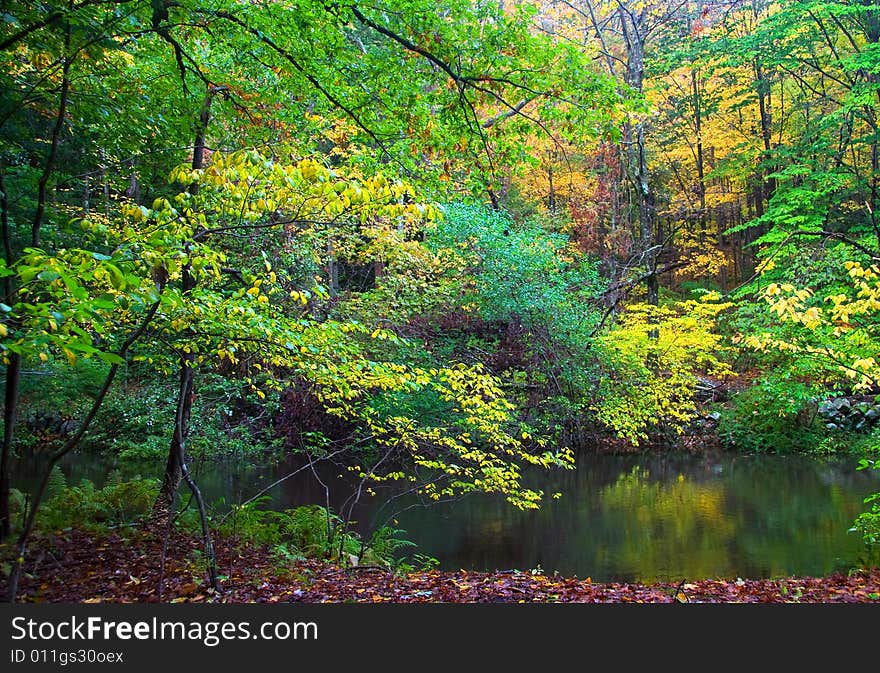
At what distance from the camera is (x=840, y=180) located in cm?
1582

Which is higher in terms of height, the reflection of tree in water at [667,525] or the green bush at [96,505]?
the green bush at [96,505]

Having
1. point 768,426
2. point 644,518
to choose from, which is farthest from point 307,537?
point 768,426

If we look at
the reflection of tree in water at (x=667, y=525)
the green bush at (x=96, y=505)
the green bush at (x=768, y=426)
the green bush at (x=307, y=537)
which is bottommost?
the reflection of tree in water at (x=667, y=525)

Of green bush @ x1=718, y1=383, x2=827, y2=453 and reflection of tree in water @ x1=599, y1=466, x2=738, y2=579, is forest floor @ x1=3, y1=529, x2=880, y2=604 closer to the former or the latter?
reflection of tree in water @ x1=599, y1=466, x2=738, y2=579

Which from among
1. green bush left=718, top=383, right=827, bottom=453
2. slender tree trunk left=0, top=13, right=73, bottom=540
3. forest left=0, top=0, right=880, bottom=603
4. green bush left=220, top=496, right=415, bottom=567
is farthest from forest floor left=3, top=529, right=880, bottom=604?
green bush left=718, top=383, right=827, bottom=453

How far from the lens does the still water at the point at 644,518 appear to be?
736cm

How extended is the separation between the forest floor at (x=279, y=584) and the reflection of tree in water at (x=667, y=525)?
1622mm

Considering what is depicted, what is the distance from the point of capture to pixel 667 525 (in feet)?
29.6

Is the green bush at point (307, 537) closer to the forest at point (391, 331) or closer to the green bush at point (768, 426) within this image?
the forest at point (391, 331)

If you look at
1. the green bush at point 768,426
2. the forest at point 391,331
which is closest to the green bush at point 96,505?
the forest at point 391,331

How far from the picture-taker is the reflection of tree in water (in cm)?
736

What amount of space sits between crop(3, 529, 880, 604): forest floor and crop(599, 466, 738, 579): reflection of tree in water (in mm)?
1622

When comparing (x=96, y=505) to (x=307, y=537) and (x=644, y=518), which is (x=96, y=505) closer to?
(x=307, y=537)

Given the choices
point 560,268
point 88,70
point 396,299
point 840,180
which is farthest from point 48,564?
point 840,180
